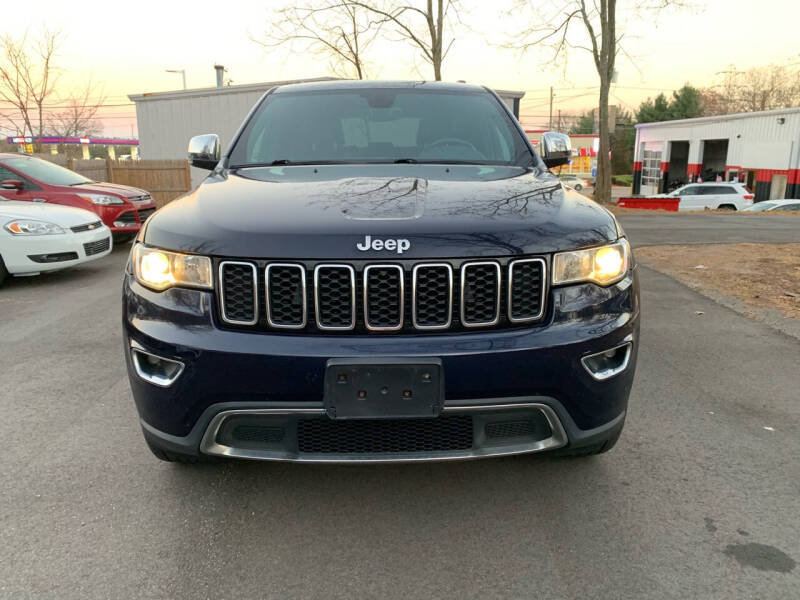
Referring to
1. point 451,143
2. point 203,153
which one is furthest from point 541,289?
point 203,153

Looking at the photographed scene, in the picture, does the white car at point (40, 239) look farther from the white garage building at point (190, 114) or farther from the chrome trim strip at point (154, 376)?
the white garage building at point (190, 114)

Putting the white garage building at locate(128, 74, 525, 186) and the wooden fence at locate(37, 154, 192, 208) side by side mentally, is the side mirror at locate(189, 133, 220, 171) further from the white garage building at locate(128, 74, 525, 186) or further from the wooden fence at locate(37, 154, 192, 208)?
the white garage building at locate(128, 74, 525, 186)

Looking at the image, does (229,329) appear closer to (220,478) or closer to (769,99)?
(220,478)

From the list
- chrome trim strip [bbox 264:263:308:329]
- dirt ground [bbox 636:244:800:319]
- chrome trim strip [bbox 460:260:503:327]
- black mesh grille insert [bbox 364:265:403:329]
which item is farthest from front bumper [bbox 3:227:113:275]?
dirt ground [bbox 636:244:800:319]

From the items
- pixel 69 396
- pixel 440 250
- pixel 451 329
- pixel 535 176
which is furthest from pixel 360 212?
pixel 69 396

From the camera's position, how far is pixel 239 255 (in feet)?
7.40

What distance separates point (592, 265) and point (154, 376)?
1.63 m

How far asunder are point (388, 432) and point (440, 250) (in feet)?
2.17

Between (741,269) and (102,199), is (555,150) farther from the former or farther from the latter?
(102,199)

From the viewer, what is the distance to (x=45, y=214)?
7.54 meters

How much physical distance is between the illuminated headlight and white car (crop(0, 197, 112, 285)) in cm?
680

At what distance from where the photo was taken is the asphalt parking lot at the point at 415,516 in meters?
2.19

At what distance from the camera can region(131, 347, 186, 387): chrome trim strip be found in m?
2.25

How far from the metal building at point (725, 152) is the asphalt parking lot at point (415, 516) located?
38470 mm
